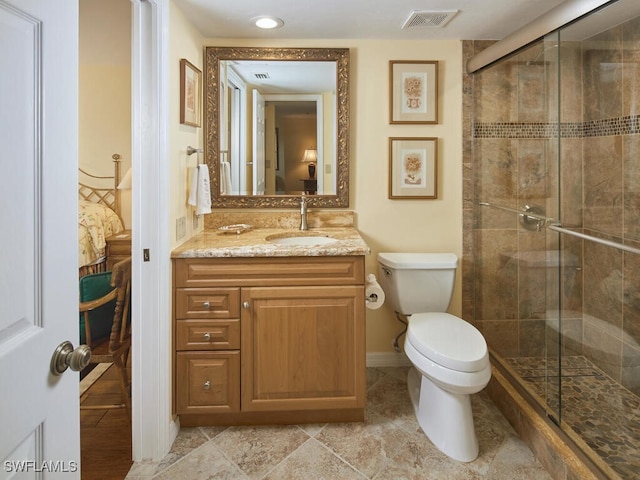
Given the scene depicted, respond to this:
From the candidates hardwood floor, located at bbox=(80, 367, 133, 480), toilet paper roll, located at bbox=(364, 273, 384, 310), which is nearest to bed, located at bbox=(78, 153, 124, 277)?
hardwood floor, located at bbox=(80, 367, 133, 480)

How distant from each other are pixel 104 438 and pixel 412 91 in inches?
99.2

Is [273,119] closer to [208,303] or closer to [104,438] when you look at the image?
[208,303]

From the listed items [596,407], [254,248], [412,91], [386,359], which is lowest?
[386,359]

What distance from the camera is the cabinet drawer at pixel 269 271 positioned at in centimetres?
201

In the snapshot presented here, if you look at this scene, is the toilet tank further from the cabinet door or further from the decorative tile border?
the decorative tile border

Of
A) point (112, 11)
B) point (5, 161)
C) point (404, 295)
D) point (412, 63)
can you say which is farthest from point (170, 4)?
point (404, 295)

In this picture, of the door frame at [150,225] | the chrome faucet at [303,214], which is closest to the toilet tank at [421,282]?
the chrome faucet at [303,214]

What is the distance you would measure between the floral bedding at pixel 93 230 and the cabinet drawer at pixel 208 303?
5.02 feet

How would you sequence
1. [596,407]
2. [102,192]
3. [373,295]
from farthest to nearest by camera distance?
[102,192] < [373,295] < [596,407]

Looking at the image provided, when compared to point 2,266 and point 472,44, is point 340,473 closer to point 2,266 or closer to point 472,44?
point 2,266

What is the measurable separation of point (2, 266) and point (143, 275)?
4.01 ft

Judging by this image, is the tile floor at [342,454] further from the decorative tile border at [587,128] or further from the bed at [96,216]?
the bed at [96,216]

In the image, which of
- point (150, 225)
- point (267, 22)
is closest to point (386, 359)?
point (150, 225)

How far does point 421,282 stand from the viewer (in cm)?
239
